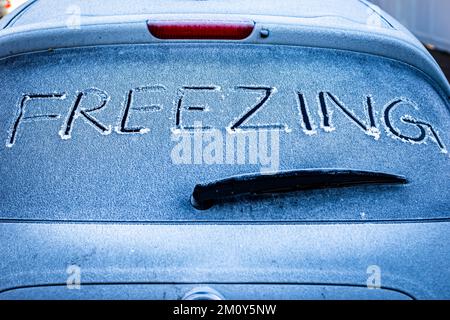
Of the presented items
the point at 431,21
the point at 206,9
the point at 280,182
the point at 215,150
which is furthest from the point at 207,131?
the point at 431,21

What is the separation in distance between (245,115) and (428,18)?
31.4 ft

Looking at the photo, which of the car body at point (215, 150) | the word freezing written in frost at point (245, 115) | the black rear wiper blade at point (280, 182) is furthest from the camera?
the word freezing written in frost at point (245, 115)

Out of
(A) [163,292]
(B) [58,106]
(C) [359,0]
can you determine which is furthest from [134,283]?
(C) [359,0]

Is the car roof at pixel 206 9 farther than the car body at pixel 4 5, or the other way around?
the car body at pixel 4 5

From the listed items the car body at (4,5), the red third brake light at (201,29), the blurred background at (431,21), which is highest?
the blurred background at (431,21)

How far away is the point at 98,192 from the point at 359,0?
63.2 inches

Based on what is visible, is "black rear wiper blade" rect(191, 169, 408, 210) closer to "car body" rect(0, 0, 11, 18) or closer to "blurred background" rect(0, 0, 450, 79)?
"car body" rect(0, 0, 11, 18)

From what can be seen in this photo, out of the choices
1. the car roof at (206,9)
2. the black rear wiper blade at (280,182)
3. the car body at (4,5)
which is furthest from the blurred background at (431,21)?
the black rear wiper blade at (280,182)

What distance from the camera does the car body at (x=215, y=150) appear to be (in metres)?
1.49

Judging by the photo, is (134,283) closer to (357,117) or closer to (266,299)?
(266,299)

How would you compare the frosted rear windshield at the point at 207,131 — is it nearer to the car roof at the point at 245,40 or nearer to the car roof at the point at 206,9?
the car roof at the point at 245,40

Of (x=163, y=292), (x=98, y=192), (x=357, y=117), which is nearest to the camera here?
(x=163, y=292)

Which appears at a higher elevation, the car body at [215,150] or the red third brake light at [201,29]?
the red third brake light at [201,29]
